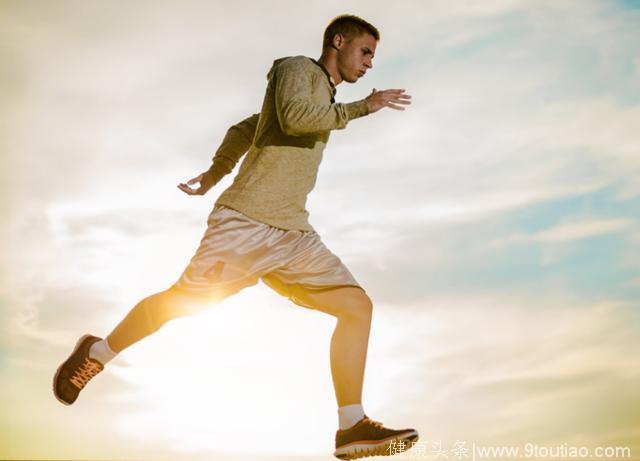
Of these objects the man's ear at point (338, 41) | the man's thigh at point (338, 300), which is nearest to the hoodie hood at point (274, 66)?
the man's ear at point (338, 41)

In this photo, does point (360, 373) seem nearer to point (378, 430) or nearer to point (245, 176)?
point (378, 430)

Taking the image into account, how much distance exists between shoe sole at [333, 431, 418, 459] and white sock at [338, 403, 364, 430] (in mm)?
144

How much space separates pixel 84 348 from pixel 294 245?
1726mm

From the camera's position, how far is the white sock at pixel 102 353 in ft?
17.8

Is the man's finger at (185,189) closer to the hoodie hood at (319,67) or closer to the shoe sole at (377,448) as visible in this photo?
the hoodie hood at (319,67)

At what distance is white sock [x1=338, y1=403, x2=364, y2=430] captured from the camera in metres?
4.89

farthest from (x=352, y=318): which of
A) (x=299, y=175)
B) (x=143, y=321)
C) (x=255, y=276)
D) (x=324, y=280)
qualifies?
(x=143, y=321)

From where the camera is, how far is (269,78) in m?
5.40

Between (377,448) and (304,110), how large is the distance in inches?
84.9

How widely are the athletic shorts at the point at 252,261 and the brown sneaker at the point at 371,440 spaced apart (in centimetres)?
93

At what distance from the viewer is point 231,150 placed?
5812 millimetres

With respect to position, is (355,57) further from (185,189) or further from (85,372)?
(85,372)

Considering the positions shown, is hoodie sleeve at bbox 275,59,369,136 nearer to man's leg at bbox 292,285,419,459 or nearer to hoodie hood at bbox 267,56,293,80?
hoodie hood at bbox 267,56,293,80

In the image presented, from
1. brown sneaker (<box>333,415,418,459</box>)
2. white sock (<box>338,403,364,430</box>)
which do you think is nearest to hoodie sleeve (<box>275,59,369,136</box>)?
white sock (<box>338,403,364,430</box>)
